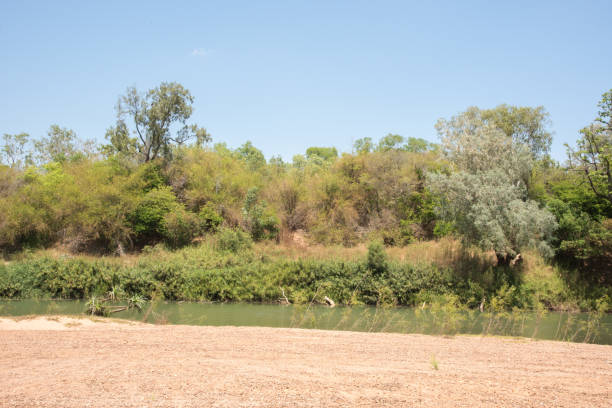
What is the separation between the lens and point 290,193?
1850 inches

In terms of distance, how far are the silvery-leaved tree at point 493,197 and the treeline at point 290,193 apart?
0.11m

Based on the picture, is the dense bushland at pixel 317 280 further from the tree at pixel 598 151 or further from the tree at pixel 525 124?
the tree at pixel 525 124

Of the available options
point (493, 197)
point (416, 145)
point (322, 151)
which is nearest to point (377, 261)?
point (493, 197)

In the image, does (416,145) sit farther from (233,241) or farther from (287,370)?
(287,370)

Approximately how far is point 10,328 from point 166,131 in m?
29.8

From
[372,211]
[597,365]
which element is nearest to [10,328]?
[597,365]

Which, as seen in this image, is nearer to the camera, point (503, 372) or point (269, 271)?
point (503, 372)

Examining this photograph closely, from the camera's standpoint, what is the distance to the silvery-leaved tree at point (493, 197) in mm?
27531

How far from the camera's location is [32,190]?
4253cm

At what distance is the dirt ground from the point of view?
28.0 feet

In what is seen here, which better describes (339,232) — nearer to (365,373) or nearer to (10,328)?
(10,328)

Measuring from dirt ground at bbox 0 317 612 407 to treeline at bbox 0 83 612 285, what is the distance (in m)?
16.7

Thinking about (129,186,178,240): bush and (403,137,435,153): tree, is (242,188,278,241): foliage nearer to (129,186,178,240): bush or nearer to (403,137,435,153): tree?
(129,186,178,240): bush

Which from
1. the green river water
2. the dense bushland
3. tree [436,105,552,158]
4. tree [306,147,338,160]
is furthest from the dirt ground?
tree [306,147,338,160]
